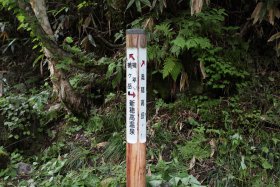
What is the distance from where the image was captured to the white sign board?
8.13 feet

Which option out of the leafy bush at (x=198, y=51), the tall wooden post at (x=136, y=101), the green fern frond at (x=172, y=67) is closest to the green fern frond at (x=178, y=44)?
the leafy bush at (x=198, y=51)

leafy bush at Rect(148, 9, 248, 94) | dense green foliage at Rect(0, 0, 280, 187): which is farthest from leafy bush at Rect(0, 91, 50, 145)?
leafy bush at Rect(148, 9, 248, 94)

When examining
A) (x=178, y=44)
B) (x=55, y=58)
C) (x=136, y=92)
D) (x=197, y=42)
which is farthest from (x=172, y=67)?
(x=136, y=92)

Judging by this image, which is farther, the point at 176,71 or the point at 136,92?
the point at 176,71

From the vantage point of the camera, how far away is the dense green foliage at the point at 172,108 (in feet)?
12.8

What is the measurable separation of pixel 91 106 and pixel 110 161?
46.5 inches

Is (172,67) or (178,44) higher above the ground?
(178,44)

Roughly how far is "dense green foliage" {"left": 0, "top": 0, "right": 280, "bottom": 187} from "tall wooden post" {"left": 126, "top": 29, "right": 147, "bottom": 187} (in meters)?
0.78

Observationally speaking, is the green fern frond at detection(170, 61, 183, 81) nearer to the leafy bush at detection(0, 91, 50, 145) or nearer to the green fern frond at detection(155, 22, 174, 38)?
the green fern frond at detection(155, 22, 174, 38)

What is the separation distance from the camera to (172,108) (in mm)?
4664

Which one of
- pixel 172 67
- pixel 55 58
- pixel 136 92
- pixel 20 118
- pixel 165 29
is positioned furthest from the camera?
pixel 20 118

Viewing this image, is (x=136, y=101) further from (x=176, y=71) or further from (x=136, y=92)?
(x=176, y=71)

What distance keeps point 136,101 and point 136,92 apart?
7cm

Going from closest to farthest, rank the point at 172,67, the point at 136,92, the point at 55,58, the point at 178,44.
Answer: the point at 136,92, the point at 178,44, the point at 172,67, the point at 55,58
